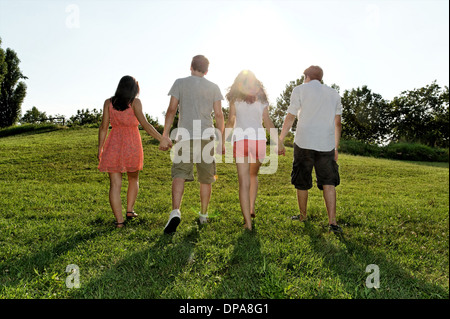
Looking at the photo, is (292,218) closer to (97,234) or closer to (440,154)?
(97,234)

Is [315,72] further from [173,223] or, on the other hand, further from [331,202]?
[173,223]

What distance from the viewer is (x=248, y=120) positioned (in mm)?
4852

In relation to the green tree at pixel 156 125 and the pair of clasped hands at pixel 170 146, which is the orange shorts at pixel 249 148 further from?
the green tree at pixel 156 125

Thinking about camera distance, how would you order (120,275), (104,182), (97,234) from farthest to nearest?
1. (104,182)
2. (97,234)
3. (120,275)

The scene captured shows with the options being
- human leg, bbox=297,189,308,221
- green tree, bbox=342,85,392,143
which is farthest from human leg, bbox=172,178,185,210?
green tree, bbox=342,85,392,143

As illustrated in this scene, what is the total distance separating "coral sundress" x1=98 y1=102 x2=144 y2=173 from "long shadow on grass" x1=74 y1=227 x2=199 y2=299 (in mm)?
1416

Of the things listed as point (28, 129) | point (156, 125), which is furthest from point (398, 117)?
point (28, 129)

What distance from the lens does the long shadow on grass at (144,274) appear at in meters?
2.82

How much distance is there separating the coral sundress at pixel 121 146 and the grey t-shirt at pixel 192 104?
2.46 feet

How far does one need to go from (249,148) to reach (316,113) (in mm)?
1188

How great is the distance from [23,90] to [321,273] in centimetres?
3865

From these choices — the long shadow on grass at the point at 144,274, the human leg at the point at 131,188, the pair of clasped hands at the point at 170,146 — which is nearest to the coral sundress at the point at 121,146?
the human leg at the point at 131,188

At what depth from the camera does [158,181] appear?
32.3ft

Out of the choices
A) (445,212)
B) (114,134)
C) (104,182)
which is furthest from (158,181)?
(445,212)
